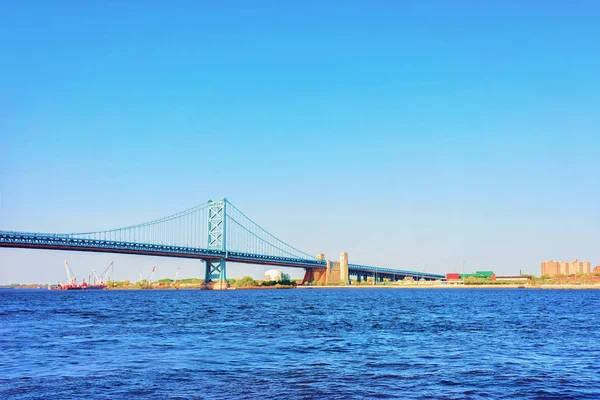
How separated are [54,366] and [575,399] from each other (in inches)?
682

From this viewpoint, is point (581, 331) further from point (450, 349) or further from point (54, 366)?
point (54, 366)

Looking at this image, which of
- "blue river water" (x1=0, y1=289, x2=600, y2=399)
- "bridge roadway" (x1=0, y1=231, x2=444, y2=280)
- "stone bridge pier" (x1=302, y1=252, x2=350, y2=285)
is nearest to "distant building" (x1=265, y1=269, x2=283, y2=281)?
"stone bridge pier" (x1=302, y1=252, x2=350, y2=285)

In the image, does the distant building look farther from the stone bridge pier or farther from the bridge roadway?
the bridge roadway

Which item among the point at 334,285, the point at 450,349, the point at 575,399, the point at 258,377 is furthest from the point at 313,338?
the point at 334,285

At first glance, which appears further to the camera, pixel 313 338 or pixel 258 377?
pixel 313 338

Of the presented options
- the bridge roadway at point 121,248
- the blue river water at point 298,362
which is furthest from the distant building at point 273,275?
the blue river water at point 298,362

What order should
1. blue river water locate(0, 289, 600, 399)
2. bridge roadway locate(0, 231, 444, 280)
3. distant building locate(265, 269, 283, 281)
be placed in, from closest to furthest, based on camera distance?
blue river water locate(0, 289, 600, 399)
bridge roadway locate(0, 231, 444, 280)
distant building locate(265, 269, 283, 281)

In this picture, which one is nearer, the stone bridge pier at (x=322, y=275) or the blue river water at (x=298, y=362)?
the blue river water at (x=298, y=362)

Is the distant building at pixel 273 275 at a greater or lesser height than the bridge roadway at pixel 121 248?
lesser

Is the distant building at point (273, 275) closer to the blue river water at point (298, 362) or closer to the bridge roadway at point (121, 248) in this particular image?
the bridge roadway at point (121, 248)

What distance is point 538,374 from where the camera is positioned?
66.1 ft

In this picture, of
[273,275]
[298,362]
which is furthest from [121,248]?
[298,362]

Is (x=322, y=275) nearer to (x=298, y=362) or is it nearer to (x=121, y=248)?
(x=121, y=248)

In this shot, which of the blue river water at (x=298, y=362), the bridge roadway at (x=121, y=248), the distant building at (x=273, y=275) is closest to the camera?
the blue river water at (x=298, y=362)
